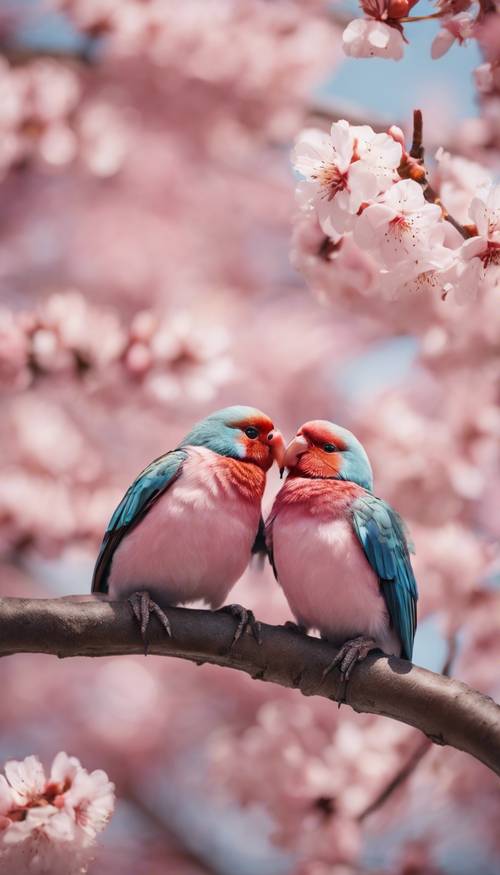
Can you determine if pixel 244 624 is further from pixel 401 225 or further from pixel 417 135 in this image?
pixel 417 135

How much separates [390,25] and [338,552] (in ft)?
2.75

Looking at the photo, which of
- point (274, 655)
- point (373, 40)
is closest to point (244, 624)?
point (274, 655)

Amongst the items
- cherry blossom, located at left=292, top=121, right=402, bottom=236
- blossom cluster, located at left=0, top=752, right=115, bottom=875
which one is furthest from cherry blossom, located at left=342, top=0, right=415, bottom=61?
blossom cluster, located at left=0, top=752, right=115, bottom=875

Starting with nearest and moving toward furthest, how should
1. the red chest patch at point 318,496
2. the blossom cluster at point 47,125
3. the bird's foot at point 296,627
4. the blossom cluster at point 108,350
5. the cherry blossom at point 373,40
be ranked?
the cherry blossom at point 373,40, the bird's foot at point 296,627, the red chest patch at point 318,496, the blossom cluster at point 108,350, the blossom cluster at point 47,125

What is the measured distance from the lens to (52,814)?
1.53m

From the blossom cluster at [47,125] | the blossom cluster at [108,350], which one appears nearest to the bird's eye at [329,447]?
the blossom cluster at [108,350]

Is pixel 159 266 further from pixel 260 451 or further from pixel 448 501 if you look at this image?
pixel 260 451

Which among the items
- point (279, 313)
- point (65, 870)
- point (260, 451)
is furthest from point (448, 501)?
point (279, 313)

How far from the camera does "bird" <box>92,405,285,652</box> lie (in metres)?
1.68

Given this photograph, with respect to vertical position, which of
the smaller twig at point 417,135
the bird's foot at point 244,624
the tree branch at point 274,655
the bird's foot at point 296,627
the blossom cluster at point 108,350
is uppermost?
the blossom cluster at point 108,350

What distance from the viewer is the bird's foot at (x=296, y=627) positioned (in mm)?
1615

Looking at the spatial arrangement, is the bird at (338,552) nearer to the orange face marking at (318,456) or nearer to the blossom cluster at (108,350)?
the orange face marking at (318,456)

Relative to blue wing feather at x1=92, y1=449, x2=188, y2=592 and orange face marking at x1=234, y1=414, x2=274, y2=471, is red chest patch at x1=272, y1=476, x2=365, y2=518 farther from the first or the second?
blue wing feather at x1=92, y1=449, x2=188, y2=592

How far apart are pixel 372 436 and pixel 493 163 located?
114cm
